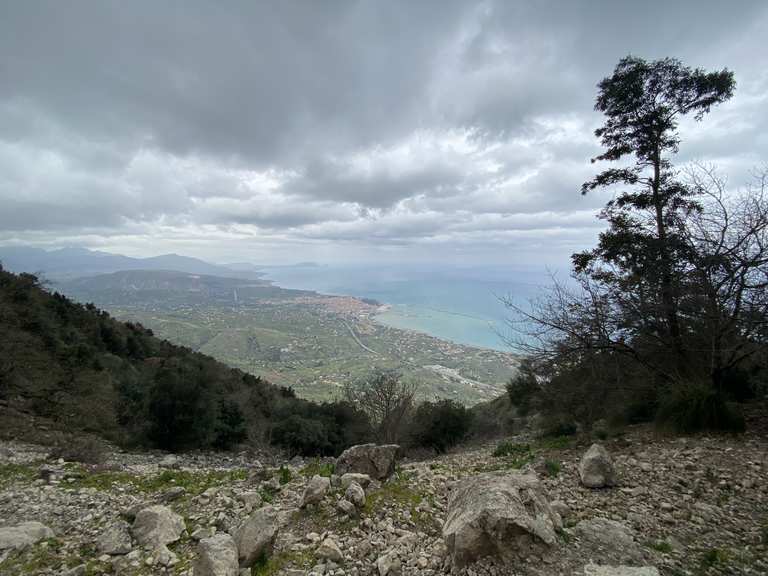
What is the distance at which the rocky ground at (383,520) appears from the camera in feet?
9.76

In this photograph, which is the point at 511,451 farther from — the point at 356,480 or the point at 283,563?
the point at 283,563

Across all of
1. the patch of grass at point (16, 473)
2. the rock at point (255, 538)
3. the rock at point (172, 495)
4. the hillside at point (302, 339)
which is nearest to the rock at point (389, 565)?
the rock at point (255, 538)

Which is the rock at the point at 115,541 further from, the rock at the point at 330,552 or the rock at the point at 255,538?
the rock at the point at 330,552

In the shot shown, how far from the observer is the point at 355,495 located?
158 inches

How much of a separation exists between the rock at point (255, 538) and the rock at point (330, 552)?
0.52 m

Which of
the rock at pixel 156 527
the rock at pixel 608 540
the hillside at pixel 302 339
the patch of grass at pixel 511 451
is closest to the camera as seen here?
the rock at pixel 608 540

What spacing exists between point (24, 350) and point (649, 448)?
24.3 meters

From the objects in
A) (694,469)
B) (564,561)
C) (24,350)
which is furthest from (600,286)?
(24,350)

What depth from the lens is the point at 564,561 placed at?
2.79 m

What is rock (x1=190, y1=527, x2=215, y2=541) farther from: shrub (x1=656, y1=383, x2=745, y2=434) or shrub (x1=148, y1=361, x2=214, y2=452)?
shrub (x1=148, y1=361, x2=214, y2=452)

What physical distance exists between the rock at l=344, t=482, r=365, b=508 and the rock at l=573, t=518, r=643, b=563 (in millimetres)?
2388

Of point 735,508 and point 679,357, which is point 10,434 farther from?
point 679,357

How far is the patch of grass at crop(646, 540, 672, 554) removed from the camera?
303cm

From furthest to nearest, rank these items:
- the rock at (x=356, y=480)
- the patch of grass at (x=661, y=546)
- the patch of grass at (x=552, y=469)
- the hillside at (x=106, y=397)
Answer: the hillside at (x=106, y=397) → the patch of grass at (x=552, y=469) → the rock at (x=356, y=480) → the patch of grass at (x=661, y=546)
